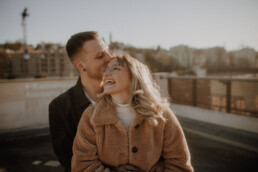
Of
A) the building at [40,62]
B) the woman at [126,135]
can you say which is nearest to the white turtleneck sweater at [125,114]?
the woman at [126,135]

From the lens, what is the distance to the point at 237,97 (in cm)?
669

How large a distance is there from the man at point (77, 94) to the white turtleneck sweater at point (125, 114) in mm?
475

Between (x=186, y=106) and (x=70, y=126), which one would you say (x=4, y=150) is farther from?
(x=186, y=106)

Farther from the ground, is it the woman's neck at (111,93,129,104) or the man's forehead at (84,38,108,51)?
the man's forehead at (84,38,108,51)

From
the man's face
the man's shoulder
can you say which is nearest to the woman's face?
the man's face

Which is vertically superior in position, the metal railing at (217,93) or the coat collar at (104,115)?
the coat collar at (104,115)

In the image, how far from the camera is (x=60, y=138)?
1.83 m

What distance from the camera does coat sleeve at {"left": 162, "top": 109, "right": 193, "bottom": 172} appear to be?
4.98ft

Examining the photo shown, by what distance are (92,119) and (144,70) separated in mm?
671

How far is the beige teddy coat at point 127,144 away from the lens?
1487mm

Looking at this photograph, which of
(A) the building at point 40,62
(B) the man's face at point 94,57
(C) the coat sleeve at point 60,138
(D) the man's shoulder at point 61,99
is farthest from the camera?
(A) the building at point 40,62

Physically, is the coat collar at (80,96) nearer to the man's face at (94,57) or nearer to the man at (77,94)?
the man at (77,94)

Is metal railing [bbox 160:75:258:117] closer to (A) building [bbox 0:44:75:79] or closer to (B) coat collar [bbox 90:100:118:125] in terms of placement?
(B) coat collar [bbox 90:100:118:125]

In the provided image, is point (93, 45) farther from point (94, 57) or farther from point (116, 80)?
point (116, 80)
